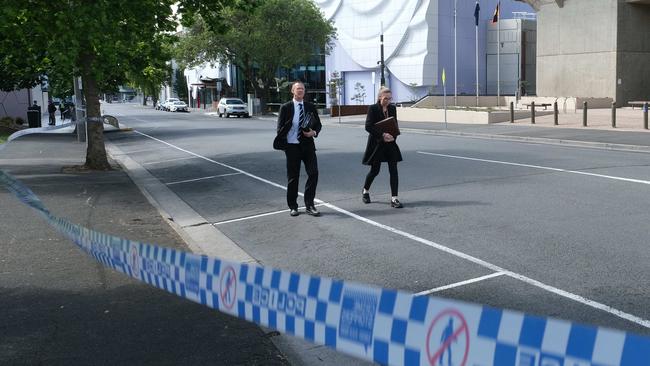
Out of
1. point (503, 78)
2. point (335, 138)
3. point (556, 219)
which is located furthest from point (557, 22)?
point (556, 219)

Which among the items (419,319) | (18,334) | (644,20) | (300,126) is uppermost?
(644,20)

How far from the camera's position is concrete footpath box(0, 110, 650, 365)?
4379 mm

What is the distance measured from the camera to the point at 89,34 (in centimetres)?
1360

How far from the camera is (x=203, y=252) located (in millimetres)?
7371

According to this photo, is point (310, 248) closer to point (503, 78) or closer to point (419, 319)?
point (419, 319)

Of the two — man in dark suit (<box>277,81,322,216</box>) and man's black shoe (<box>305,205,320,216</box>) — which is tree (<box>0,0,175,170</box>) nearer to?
man in dark suit (<box>277,81,322,216</box>)

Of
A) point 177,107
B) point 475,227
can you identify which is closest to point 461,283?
point 475,227

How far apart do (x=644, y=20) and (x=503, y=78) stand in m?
21.5

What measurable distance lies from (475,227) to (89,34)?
9.41m

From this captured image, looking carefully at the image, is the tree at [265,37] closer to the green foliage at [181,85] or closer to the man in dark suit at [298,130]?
the man in dark suit at [298,130]

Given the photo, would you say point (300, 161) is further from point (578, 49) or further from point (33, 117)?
point (578, 49)

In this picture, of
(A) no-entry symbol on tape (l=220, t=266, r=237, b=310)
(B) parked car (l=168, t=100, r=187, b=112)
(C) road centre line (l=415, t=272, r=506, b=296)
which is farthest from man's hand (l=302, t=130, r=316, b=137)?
(B) parked car (l=168, t=100, r=187, b=112)

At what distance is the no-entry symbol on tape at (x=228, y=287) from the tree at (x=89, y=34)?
37.0ft

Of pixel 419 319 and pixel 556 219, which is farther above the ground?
pixel 419 319
